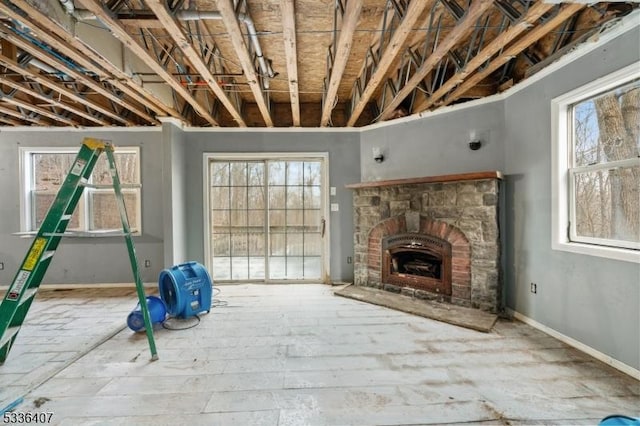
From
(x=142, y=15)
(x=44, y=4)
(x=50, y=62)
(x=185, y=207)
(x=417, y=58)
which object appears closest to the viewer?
(x=44, y=4)

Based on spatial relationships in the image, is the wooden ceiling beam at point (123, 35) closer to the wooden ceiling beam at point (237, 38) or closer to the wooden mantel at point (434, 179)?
the wooden ceiling beam at point (237, 38)

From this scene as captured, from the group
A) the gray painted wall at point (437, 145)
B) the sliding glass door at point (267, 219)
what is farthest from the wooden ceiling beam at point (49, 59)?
the gray painted wall at point (437, 145)

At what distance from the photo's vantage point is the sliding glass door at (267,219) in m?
4.48

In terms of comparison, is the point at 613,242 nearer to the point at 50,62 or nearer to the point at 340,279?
the point at 340,279

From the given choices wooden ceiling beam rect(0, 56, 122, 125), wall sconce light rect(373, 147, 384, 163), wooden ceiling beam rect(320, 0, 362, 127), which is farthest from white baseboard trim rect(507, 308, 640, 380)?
wooden ceiling beam rect(0, 56, 122, 125)

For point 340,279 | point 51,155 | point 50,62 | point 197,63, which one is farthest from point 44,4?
point 340,279

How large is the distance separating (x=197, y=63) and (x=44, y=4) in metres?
0.97

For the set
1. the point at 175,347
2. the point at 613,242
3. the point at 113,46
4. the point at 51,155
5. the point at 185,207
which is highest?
the point at 113,46

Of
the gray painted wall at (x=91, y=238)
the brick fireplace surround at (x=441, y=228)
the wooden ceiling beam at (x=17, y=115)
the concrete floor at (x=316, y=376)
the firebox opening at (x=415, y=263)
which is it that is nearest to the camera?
the concrete floor at (x=316, y=376)

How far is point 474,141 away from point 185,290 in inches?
149

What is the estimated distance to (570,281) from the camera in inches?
94.9

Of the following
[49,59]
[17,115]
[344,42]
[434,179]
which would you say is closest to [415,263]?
[434,179]

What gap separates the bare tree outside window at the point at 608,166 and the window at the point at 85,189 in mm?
5547

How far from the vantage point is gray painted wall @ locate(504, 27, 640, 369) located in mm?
2018
